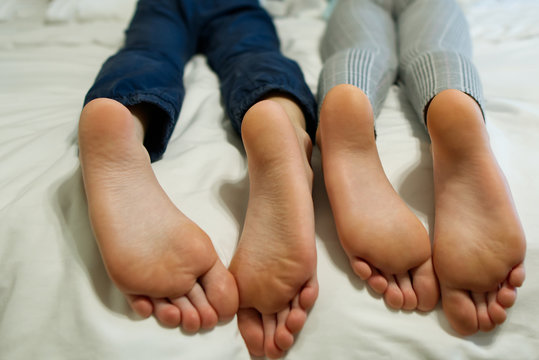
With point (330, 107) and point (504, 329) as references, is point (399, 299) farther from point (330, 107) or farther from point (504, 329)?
point (330, 107)

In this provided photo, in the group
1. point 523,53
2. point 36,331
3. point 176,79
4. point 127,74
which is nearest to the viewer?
point 36,331

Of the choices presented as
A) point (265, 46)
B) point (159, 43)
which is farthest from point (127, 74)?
point (265, 46)

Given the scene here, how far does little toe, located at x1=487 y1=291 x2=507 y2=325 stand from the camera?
41 centimetres

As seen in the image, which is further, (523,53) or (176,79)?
(523,53)

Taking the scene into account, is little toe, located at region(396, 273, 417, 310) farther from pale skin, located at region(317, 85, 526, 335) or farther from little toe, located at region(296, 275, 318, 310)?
little toe, located at region(296, 275, 318, 310)

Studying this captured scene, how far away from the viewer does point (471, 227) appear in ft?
1.44

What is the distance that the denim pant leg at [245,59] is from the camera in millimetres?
626

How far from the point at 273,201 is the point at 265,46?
1.82 ft

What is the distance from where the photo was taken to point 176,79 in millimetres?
724

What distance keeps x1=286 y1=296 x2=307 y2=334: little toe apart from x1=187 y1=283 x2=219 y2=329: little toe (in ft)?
0.27

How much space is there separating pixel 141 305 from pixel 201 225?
13 cm

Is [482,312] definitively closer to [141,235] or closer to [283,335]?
[283,335]

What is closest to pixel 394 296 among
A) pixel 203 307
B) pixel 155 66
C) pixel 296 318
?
pixel 296 318

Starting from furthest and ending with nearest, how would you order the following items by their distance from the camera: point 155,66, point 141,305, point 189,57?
point 189,57 < point 155,66 < point 141,305
